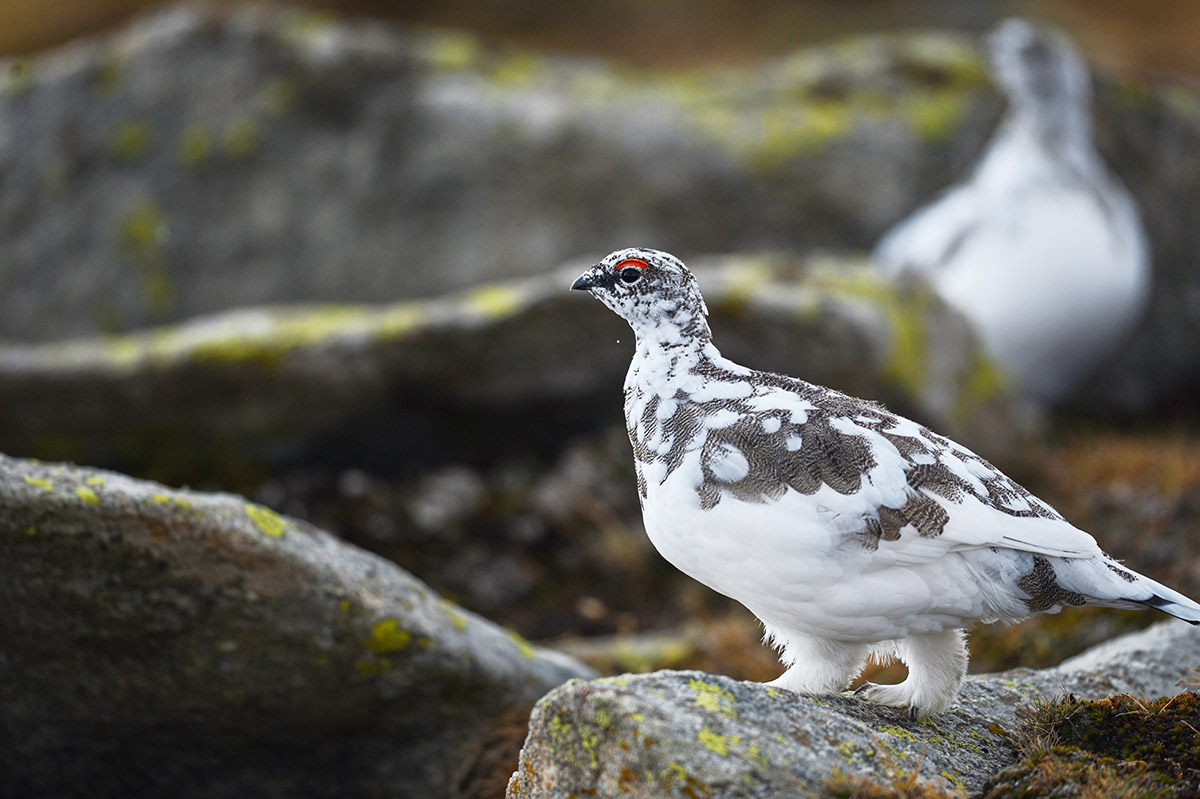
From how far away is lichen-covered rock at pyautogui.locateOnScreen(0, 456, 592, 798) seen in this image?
9.22 ft

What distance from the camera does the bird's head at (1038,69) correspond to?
21.9 ft

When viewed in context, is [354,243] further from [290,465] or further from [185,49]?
[290,465]

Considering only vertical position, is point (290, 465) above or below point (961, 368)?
below

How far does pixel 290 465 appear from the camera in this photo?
5543 mm

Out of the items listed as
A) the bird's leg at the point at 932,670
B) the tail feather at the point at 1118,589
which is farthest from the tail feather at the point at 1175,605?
the bird's leg at the point at 932,670

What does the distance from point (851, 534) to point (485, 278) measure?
224 inches

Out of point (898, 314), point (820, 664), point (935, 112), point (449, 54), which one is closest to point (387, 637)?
point (820, 664)

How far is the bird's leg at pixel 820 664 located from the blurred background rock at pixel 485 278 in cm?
197

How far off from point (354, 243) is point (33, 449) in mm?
3023

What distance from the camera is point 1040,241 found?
6.78 meters

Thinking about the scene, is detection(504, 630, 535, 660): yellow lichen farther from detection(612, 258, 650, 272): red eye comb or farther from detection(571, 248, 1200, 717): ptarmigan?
detection(612, 258, 650, 272): red eye comb

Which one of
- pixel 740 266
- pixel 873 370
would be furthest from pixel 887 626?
pixel 740 266

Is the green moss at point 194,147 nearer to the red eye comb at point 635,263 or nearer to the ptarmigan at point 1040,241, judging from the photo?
the ptarmigan at point 1040,241

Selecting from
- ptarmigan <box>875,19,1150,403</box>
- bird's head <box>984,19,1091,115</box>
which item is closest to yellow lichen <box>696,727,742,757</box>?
ptarmigan <box>875,19,1150,403</box>
